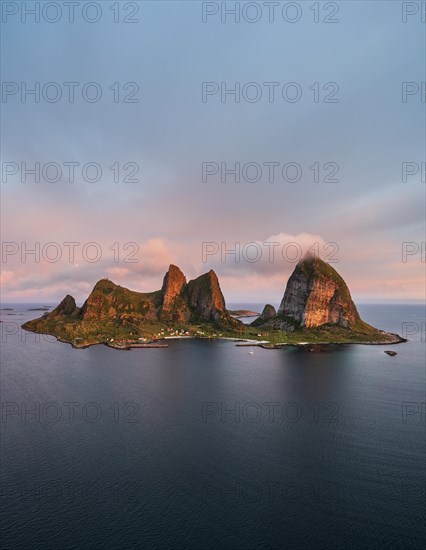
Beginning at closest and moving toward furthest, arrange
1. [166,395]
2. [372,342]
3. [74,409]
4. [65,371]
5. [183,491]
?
1. [183,491]
2. [74,409]
3. [166,395]
4. [65,371]
5. [372,342]

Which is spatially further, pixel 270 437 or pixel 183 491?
pixel 270 437

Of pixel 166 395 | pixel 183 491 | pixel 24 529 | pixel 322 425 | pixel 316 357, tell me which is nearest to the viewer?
pixel 24 529

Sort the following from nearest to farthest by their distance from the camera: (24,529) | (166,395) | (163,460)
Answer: (24,529) < (163,460) < (166,395)

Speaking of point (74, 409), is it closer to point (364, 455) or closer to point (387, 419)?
point (364, 455)

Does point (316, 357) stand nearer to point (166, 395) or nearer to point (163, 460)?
point (166, 395)

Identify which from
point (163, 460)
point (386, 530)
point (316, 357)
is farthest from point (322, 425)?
point (316, 357)

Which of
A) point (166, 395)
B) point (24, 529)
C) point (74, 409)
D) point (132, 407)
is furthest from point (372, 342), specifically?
point (24, 529)
